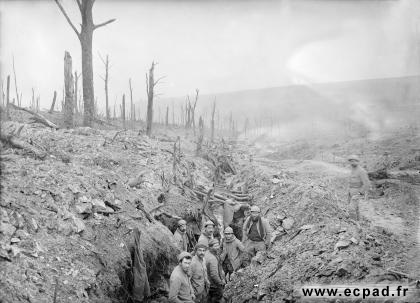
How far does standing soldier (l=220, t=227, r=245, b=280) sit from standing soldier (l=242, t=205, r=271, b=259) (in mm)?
384

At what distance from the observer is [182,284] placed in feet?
17.1

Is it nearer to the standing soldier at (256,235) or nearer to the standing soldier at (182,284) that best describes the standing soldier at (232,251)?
the standing soldier at (256,235)

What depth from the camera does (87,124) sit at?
45.2 ft

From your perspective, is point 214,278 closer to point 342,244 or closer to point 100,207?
point 342,244

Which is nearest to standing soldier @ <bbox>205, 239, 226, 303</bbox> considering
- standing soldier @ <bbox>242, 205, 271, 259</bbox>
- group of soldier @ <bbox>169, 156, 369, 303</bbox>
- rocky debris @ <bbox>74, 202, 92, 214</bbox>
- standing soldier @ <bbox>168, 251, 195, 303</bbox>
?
group of soldier @ <bbox>169, 156, 369, 303</bbox>

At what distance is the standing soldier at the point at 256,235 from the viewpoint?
742 cm

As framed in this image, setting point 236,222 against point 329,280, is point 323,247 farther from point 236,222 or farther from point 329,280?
point 236,222

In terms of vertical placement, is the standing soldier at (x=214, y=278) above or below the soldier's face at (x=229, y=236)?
below

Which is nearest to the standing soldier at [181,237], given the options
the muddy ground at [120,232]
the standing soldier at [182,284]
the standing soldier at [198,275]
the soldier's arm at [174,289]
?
the muddy ground at [120,232]

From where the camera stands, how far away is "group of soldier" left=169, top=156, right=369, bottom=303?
5.22 m

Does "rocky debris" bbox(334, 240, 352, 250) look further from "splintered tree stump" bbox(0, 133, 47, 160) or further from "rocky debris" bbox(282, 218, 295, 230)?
"splintered tree stump" bbox(0, 133, 47, 160)

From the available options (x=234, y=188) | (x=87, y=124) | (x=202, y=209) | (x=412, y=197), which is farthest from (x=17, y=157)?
(x=412, y=197)

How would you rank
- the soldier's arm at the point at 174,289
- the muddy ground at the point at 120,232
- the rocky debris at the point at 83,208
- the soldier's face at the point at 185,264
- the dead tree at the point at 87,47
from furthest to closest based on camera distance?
the dead tree at the point at 87,47, the rocky debris at the point at 83,208, the soldier's face at the point at 185,264, the soldier's arm at the point at 174,289, the muddy ground at the point at 120,232

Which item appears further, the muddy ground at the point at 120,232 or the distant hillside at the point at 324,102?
the distant hillside at the point at 324,102
